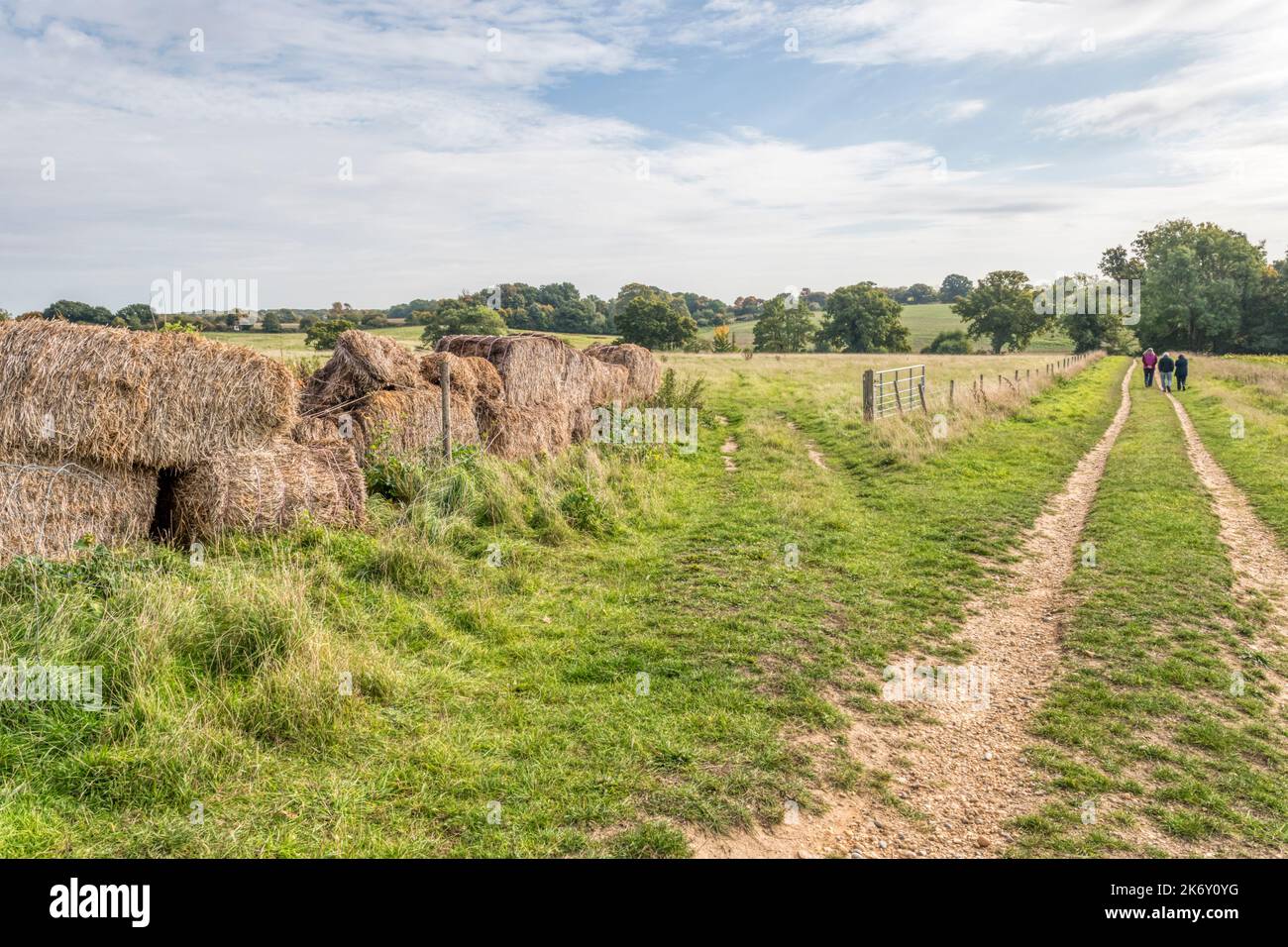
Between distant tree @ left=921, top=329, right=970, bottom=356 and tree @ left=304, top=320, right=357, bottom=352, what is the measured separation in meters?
83.8

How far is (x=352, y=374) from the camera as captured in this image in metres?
12.2

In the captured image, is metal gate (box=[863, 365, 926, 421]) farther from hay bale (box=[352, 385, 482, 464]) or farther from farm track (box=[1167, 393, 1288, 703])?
hay bale (box=[352, 385, 482, 464])

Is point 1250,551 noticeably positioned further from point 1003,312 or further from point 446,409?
point 1003,312

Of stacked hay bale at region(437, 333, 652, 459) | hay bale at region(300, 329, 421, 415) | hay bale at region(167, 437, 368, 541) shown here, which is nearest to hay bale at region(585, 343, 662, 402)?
stacked hay bale at region(437, 333, 652, 459)

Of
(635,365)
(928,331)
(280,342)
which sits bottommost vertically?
(635,365)

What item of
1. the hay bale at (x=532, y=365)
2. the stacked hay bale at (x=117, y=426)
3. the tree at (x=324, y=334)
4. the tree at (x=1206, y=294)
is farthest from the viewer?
the tree at (x=1206, y=294)

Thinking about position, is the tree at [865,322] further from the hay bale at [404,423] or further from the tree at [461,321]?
the hay bale at [404,423]

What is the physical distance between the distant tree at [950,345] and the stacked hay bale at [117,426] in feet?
326

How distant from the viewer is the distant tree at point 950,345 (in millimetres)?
98875

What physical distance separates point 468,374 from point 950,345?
98.1m

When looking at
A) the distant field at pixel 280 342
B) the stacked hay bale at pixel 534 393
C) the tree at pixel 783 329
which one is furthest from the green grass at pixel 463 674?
the tree at pixel 783 329

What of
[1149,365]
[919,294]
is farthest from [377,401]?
[919,294]

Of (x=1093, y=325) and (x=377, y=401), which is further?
(x=1093, y=325)
